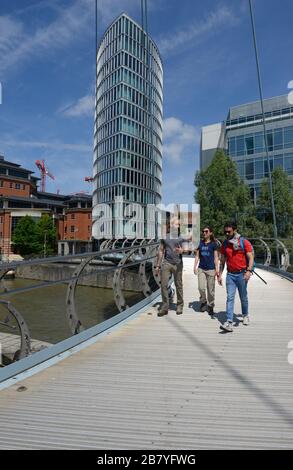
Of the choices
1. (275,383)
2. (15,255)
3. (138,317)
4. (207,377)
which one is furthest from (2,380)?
(15,255)

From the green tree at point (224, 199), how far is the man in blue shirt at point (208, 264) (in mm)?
25002

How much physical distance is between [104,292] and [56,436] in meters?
4.72

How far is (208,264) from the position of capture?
7102 millimetres

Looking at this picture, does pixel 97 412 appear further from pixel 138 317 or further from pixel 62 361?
pixel 138 317

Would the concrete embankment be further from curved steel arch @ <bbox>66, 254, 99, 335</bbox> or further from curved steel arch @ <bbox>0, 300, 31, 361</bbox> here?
curved steel arch @ <bbox>0, 300, 31, 361</bbox>

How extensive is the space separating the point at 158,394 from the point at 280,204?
30.8m

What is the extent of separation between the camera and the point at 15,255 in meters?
69.4

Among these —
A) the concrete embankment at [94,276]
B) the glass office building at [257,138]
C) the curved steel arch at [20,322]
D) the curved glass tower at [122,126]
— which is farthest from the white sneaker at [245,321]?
the curved glass tower at [122,126]

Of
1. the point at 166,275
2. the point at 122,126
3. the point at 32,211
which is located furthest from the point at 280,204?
the point at 32,211

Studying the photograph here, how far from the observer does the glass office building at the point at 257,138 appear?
45469 millimetres

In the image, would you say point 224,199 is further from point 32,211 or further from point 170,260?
point 32,211

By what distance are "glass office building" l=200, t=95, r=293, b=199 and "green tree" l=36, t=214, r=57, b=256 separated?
116 ft

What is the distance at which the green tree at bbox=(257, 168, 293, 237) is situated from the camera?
3184cm

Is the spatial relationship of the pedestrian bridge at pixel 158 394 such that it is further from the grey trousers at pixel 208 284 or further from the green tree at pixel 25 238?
the green tree at pixel 25 238
